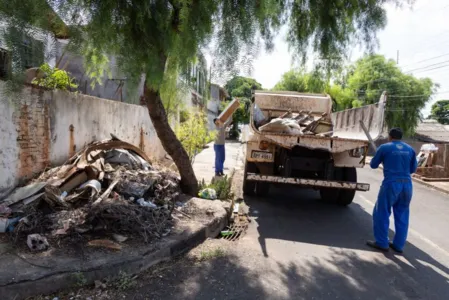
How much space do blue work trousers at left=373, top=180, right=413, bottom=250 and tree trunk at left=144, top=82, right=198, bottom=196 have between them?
3096 millimetres

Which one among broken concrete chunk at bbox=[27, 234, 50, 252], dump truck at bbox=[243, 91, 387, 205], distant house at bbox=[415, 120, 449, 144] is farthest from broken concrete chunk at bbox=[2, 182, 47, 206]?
distant house at bbox=[415, 120, 449, 144]

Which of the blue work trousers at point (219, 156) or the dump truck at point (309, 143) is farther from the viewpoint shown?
the blue work trousers at point (219, 156)

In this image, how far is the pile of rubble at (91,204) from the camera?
12.2 ft

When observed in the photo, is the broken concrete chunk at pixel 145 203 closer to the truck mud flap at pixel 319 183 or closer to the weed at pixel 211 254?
the weed at pixel 211 254

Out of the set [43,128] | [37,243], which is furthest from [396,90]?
[37,243]

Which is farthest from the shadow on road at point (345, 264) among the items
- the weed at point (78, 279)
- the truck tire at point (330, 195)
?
the weed at point (78, 279)

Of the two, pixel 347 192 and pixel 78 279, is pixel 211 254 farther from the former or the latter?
pixel 347 192

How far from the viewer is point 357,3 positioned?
3992mm

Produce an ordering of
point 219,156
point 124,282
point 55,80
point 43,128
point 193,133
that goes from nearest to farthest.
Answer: point 124,282
point 43,128
point 55,80
point 219,156
point 193,133

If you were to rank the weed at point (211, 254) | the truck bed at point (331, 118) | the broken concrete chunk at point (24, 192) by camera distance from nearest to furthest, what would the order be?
the weed at point (211, 254) → the broken concrete chunk at point (24, 192) → the truck bed at point (331, 118)

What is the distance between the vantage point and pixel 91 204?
4.11 meters

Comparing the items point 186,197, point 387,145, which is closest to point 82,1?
point 186,197

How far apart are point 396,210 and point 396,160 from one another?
2.28 ft

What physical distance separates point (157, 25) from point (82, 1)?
0.69m
